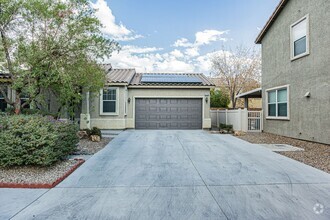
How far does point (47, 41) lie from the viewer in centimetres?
692

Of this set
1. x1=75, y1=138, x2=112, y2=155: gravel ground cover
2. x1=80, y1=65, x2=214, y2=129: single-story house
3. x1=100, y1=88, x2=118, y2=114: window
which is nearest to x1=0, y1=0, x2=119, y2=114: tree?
x1=75, y1=138, x2=112, y2=155: gravel ground cover

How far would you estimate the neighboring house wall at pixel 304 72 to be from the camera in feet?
28.3

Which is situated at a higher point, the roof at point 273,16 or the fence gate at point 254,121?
the roof at point 273,16

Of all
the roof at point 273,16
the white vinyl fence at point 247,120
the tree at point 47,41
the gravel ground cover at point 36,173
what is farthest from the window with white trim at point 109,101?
the roof at point 273,16

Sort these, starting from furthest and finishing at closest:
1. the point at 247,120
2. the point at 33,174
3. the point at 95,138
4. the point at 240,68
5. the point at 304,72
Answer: the point at 240,68 < the point at 247,120 < the point at 304,72 < the point at 95,138 < the point at 33,174

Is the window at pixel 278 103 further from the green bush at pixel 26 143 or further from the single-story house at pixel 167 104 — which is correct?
the green bush at pixel 26 143

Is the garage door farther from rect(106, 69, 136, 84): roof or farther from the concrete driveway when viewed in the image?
the concrete driveway

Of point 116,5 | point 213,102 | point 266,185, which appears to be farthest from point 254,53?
point 266,185

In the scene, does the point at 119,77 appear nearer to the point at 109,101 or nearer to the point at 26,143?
the point at 109,101

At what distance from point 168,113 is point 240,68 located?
14.8 metres

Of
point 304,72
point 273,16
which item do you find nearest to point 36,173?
point 304,72

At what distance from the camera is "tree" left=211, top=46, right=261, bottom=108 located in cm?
2559

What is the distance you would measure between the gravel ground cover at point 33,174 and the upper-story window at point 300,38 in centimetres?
1069

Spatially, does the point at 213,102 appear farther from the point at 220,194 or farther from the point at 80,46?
the point at 220,194
